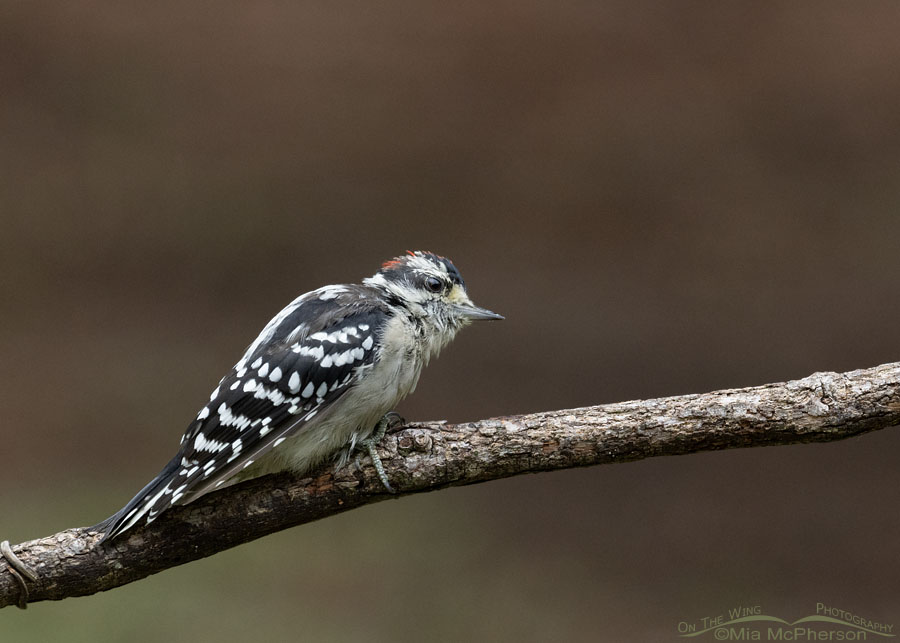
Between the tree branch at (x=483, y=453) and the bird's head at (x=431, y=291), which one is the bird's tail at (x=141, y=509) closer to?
the tree branch at (x=483, y=453)

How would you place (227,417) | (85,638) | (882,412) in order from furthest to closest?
(85,638)
(227,417)
(882,412)

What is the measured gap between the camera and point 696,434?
1.75 metres

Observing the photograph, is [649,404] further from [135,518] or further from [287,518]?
[135,518]

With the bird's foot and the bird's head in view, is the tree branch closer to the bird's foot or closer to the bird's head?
the bird's foot

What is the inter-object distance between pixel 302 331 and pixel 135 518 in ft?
1.77

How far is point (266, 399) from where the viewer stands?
5.99ft

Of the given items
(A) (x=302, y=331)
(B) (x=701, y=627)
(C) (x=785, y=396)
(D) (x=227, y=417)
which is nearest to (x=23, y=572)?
(D) (x=227, y=417)

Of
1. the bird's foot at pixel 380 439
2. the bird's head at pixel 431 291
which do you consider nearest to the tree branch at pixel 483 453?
the bird's foot at pixel 380 439

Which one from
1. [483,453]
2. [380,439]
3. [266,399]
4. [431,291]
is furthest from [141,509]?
[431,291]

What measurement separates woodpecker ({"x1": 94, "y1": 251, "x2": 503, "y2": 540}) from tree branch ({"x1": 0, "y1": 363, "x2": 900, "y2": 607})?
0.05m

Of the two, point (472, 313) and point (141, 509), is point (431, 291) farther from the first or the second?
point (141, 509)

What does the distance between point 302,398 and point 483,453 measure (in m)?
0.41

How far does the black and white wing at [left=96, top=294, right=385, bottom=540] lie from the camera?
5.68ft

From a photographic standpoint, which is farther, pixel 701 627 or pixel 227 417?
pixel 701 627
